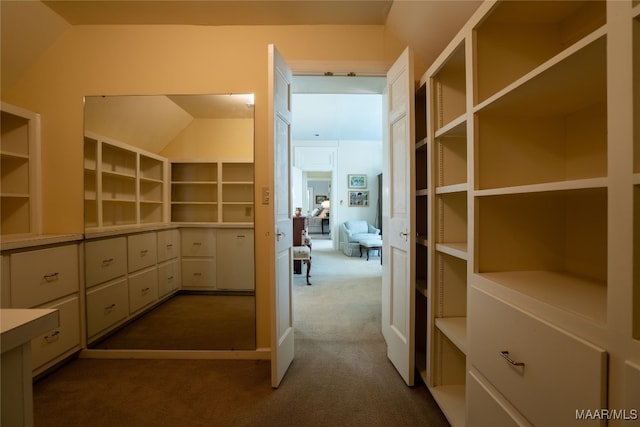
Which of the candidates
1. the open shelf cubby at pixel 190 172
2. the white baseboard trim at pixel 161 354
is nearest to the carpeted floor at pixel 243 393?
the white baseboard trim at pixel 161 354

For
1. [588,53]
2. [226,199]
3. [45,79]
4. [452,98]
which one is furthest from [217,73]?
[588,53]

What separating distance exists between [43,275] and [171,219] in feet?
2.71

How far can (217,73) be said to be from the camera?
2.04 m

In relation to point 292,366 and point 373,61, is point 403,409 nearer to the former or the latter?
point 292,366

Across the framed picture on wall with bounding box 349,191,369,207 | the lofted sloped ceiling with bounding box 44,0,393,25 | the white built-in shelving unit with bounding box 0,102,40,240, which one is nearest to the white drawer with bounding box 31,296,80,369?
the white built-in shelving unit with bounding box 0,102,40,240

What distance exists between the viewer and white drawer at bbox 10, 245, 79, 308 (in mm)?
1562

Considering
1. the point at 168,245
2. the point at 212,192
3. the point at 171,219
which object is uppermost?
the point at 212,192

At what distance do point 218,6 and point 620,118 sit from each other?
2.26 meters

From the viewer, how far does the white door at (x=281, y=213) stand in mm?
1616

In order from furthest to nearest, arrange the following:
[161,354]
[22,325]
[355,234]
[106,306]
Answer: [355,234] < [106,306] < [161,354] < [22,325]

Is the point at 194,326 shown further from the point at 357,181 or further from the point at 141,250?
the point at 357,181

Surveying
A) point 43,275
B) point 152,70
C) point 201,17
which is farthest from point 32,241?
point 201,17

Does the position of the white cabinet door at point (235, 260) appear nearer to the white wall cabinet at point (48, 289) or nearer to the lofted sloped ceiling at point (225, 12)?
the white wall cabinet at point (48, 289)

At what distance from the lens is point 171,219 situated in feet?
7.29
